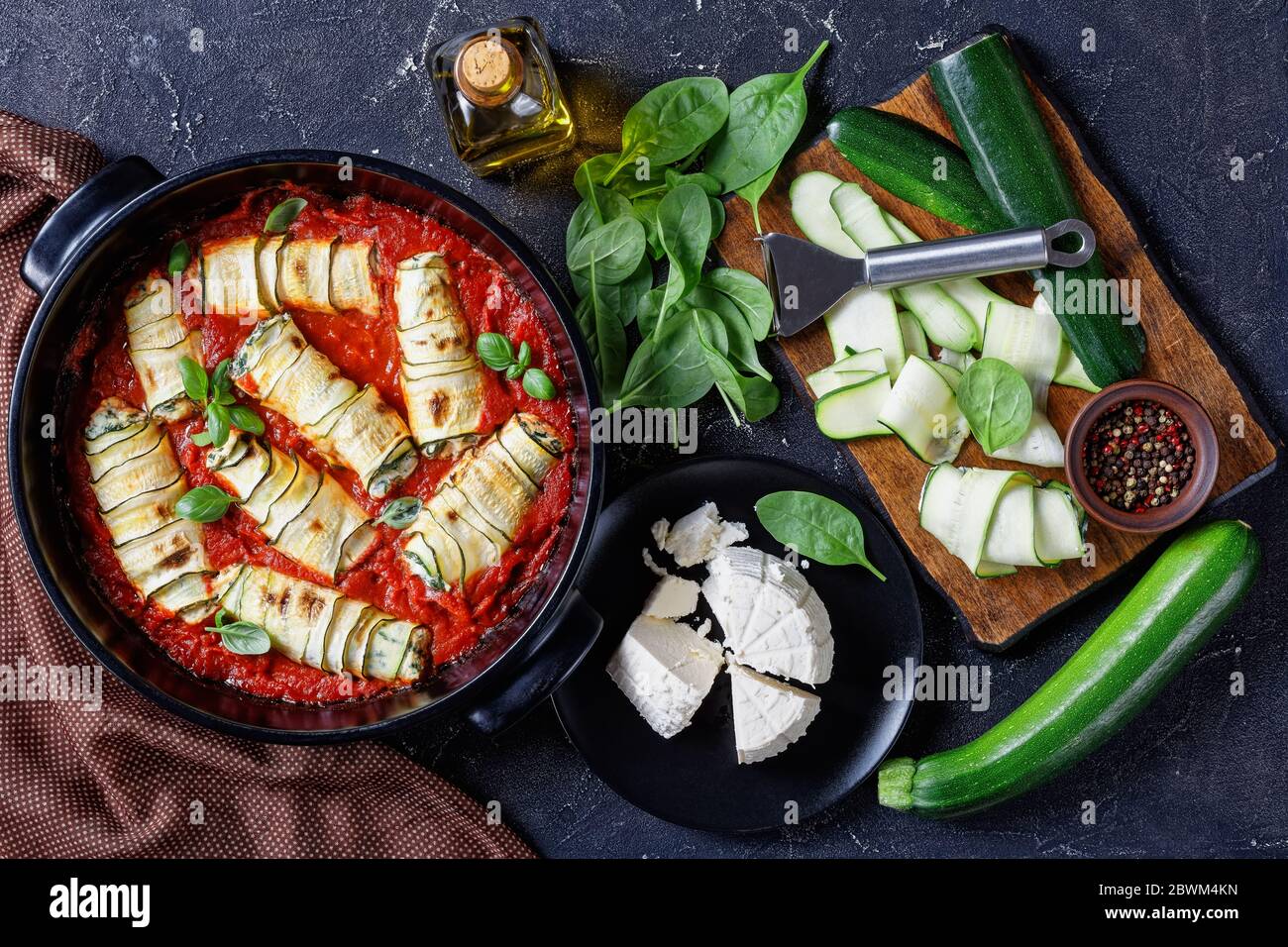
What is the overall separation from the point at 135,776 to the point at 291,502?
3.17ft

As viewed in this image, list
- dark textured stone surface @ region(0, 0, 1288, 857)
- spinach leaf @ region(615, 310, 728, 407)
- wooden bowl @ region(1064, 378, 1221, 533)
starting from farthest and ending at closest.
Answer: dark textured stone surface @ region(0, 0, 1288, 857) → spinach leaf @ region(615, 310, 728, 407) → wooden bowl @ region(1064, 378, 1221, 533)

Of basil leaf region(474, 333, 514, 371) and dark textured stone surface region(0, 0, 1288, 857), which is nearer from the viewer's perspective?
basil leaf region(474, 333, 514, 371)

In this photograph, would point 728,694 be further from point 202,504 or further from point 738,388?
point 202,504

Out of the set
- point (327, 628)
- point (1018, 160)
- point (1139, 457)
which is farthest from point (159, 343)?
point (1139, 457)

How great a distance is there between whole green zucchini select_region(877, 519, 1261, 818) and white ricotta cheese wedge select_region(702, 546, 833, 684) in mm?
443

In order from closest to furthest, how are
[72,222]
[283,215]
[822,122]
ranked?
Answer: [72,222], [283,215], [822,122]

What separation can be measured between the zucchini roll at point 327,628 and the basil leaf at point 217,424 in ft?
1.06

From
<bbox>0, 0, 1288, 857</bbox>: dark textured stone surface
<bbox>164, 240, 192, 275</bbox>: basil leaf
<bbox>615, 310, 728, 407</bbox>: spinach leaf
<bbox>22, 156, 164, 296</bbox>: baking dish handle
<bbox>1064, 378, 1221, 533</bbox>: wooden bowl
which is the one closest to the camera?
<bbox>22, 156, 164, 296</bbox>: baking dish handle

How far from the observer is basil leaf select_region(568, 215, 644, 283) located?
2.60 meters

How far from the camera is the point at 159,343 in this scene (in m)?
2.43

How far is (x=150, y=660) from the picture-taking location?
243cm

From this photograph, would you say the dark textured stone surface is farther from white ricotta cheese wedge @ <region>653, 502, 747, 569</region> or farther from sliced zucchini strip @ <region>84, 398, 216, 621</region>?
sliced zucchini strip @ <region>84, 398, 216, 621</region>

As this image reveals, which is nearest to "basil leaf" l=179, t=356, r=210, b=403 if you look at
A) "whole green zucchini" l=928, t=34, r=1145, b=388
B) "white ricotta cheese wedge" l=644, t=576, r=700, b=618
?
"white ricotta cheese wedge" l=644, t=576, r=700, b=618
